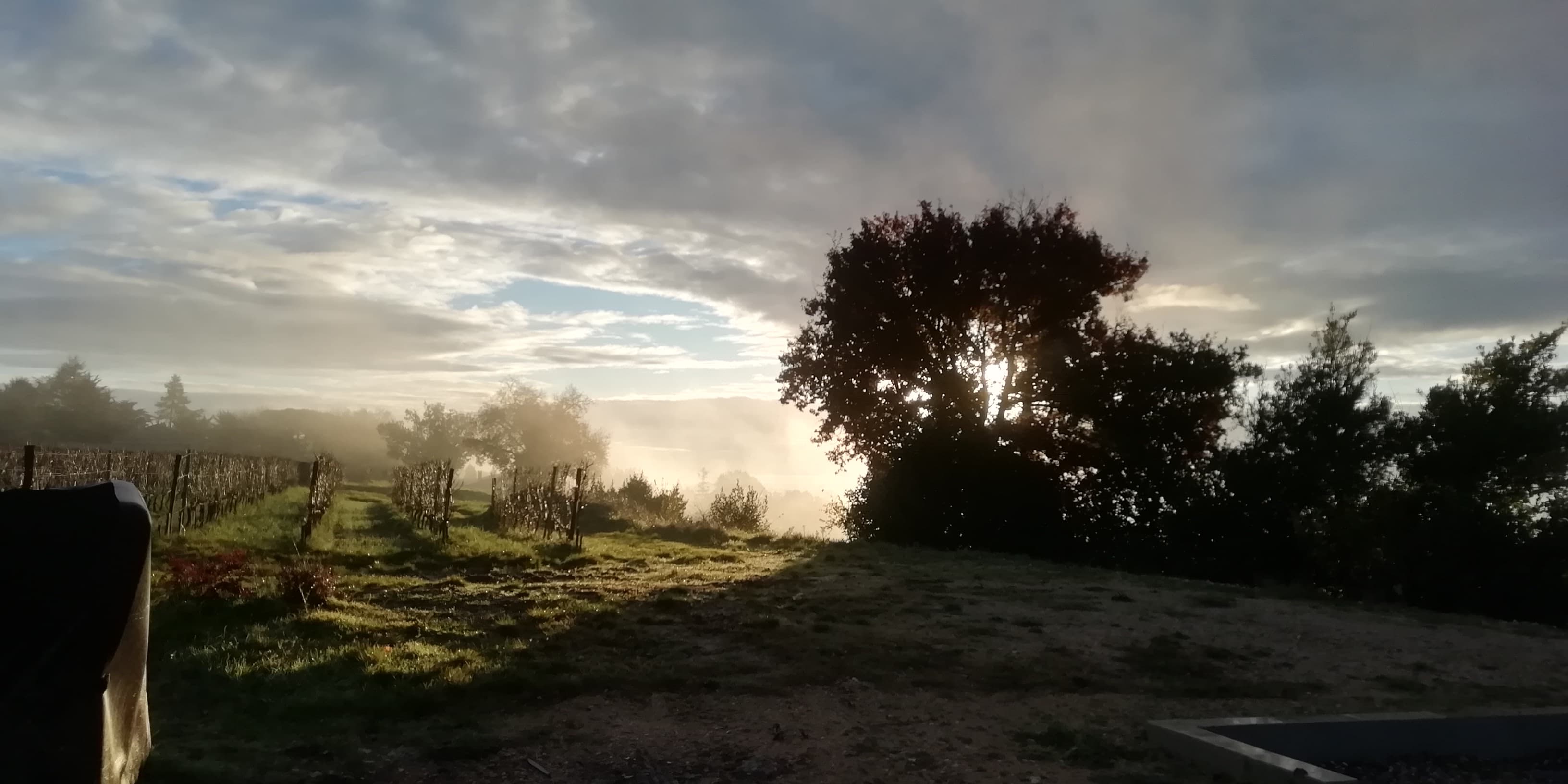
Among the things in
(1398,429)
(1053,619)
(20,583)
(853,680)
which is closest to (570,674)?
(853,680)

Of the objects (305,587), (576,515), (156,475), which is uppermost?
(156,475)

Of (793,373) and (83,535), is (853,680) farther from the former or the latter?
(793,373)

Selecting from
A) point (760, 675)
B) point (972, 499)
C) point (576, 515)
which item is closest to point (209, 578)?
point (760, 675)

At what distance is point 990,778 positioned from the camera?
15.3 feet

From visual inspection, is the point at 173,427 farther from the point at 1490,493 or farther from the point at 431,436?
the point at 1490,493

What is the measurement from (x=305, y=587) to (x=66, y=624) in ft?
17.2

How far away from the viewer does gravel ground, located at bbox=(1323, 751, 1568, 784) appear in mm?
4816

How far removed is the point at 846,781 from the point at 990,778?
677mm

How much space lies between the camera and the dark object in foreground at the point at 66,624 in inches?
135

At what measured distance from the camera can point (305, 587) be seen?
8.45 meters

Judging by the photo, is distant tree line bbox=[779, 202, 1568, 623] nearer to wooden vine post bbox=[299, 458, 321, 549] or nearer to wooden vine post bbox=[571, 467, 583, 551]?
wooden vine post bbox=[571, 467, 583, 551]

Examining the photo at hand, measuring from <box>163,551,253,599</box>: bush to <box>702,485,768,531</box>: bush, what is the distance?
12.9 meters

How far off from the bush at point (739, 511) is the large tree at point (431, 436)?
2334 inches

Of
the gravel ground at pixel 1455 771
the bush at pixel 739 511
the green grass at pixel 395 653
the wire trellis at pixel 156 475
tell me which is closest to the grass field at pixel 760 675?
the green grass at pixel 395 653
